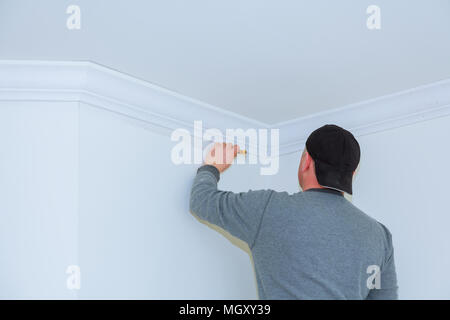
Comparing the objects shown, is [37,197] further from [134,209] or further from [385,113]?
[385,113]

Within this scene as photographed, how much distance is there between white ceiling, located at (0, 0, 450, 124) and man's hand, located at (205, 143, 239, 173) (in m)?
0.18

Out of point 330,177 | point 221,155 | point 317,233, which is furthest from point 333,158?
point 221,155

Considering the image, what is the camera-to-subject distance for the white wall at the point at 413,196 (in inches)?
83.8

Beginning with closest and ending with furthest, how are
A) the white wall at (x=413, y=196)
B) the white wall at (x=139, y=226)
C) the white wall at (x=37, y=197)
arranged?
1. the white wall at (x=37, y=197)
2. the white wall at (x=139, y=226)
3. the white wall at (x=413, y=196)

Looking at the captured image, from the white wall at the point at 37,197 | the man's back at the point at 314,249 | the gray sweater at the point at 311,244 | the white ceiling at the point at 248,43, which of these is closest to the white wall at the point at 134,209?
the white wall at the point at 37,197

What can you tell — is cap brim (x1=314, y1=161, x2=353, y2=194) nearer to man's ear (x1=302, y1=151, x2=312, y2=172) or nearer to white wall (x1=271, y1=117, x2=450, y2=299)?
man's ear (x1=302, y1=151, x2=312, y2=172)

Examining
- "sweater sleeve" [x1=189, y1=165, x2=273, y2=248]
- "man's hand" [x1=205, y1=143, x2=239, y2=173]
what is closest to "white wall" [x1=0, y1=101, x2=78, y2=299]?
"sweater sleeve" [x1=189, y1=165, x2=273, y2=248]

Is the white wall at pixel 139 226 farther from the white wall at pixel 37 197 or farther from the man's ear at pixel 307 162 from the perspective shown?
the man's ear at pixel 307 162

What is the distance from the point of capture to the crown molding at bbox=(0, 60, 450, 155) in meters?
1.91

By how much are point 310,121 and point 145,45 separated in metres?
0.88

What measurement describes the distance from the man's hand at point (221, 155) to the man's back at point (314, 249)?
1.56 ft
